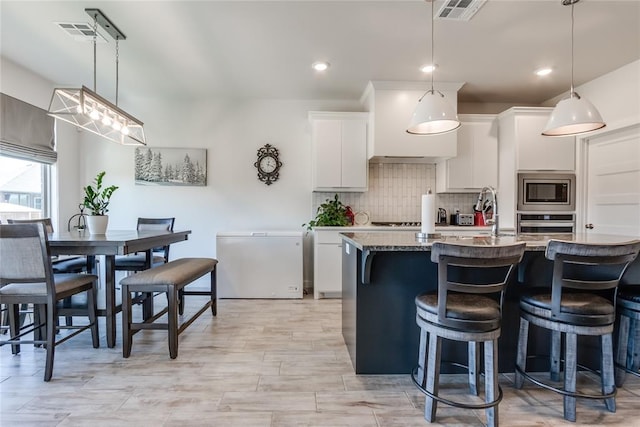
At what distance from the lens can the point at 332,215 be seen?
4.07m

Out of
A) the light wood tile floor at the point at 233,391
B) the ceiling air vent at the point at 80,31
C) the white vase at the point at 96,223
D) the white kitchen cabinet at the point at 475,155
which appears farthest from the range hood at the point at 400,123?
the white vase at the point at 96,223

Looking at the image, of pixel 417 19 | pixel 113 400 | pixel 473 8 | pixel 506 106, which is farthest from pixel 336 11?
pixel 506 106

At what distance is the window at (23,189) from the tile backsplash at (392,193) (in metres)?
3.42

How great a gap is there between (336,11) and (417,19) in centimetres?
67

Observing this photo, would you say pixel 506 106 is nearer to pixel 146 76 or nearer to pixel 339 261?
pixel 339 261

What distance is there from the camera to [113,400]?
1.81m

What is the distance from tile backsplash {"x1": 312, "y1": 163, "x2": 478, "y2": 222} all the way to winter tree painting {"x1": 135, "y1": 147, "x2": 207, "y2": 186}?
1737 millimetres

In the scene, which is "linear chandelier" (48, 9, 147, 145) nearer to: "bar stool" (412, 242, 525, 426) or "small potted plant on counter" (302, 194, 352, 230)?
"small potted plant on counter" (302, 194, 352, 230)

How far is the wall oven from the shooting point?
392 cm

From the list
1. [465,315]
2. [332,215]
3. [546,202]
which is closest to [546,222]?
[546,202]

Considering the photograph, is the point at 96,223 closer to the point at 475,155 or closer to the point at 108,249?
the point at 108,249

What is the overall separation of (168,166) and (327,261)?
2.57m

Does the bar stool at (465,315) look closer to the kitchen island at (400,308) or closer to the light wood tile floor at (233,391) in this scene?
the light wood tile floor at (233,391)

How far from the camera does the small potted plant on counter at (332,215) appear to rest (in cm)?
402
